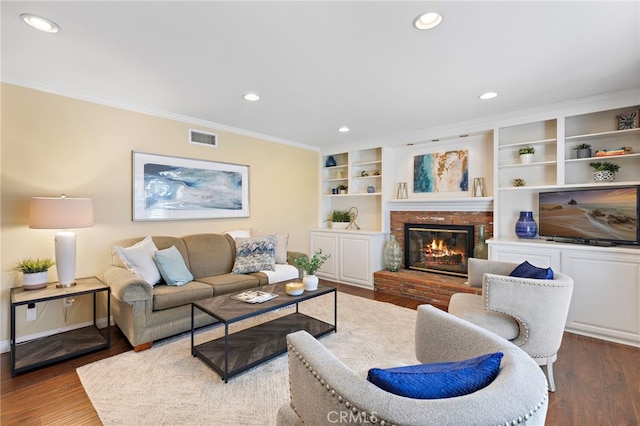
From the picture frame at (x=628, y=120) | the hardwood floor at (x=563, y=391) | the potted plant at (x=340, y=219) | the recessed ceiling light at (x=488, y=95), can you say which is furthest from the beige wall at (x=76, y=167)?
the picture frame at (x=628, y=120)

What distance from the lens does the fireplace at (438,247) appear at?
172 inches

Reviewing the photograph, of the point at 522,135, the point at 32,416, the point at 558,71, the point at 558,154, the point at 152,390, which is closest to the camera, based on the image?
the point at 32,416

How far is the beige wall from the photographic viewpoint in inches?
105

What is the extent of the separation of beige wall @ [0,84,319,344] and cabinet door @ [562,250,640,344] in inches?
164

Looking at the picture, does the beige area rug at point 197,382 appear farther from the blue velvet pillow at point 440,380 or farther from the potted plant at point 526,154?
the potted plant at point 526,154

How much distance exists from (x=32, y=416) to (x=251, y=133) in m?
3.74

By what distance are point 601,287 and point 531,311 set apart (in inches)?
61.1

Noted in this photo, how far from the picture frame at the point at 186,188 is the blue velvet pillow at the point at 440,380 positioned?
137 inches

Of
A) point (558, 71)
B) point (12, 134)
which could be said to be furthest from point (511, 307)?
point (12, 134)

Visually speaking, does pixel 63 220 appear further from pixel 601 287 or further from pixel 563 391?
pixel 601 287

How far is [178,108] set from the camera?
3.48m

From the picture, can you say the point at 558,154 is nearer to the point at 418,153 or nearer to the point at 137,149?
the point at 418,153

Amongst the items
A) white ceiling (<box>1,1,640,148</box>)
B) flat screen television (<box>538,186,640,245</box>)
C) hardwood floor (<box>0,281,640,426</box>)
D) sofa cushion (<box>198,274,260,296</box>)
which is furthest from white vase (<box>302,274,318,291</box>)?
flat screen television (<box>538,186,640,245</box>)

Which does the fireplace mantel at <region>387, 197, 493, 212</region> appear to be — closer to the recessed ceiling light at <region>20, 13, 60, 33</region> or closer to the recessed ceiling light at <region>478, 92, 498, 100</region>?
the recessed ceiling light at <region>478, 92, 498, 100</region>
